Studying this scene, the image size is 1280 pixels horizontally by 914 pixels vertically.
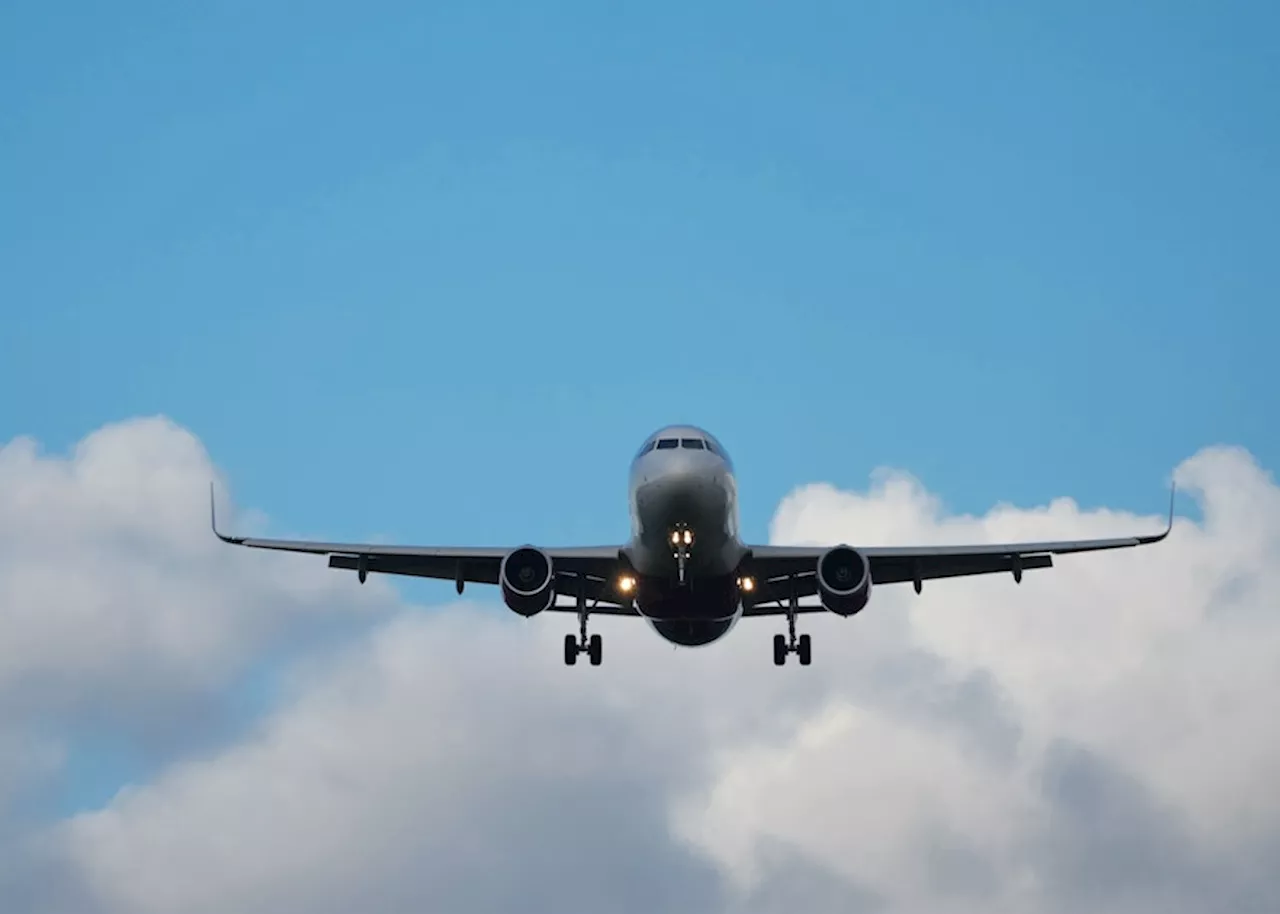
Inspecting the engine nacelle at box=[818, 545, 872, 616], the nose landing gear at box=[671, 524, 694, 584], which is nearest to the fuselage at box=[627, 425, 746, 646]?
the nose landing gear at box=[671, 524, 694, 584]

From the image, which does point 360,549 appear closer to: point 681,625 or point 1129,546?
point 681,625

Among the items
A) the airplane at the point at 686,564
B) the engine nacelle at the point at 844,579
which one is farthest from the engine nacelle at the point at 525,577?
the engine nacelle at the point at 844,579

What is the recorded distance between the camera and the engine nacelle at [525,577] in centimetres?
4978

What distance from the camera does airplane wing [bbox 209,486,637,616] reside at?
51969 mm

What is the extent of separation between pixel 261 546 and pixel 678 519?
1358 centimetres

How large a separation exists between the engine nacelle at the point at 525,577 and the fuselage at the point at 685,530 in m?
2.09

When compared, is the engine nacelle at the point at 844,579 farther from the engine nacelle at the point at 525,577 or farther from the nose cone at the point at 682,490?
the engine nacelle at the point at 525,577

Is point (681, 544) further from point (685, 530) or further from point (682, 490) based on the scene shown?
point (682, 490)

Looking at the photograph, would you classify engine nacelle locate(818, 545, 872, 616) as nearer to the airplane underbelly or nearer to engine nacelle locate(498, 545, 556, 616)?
the airplane underbelly

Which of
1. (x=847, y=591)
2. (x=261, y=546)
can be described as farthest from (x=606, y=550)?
(x=261, y=546)

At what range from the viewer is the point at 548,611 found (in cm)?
5356

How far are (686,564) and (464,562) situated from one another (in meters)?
8.08

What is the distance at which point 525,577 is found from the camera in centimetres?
4988

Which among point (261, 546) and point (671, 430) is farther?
point (261, 546)
